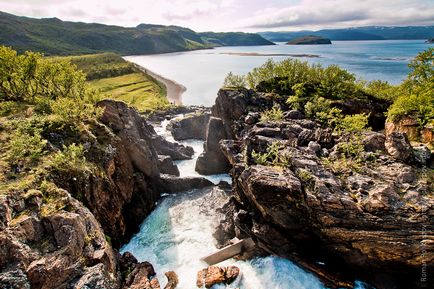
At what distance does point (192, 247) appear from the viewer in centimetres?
3766

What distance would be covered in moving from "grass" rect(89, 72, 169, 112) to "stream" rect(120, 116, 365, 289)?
234 ft

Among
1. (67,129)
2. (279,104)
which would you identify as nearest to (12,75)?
(67,129)

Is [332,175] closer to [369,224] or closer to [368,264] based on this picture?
[369,224]

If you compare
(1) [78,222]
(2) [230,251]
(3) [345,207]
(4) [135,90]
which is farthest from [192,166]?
(4) [135,90]

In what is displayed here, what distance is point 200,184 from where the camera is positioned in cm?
5462

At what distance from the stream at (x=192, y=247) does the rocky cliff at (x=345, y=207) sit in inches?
79.3

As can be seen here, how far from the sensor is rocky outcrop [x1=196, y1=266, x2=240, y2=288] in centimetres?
3011

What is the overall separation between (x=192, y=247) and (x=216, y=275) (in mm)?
7831

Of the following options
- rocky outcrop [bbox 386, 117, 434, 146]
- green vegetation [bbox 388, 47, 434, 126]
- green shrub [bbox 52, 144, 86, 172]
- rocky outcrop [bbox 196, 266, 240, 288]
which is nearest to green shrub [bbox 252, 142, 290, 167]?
rocky outcrop [bbox 196, 266, 240, 288]

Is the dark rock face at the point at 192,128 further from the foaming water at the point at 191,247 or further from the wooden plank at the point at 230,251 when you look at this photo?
the wooden plank at the point at 230,251

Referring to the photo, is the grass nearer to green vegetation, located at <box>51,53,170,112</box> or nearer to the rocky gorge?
green vegetation, located at <box>51,53,170,112</box>

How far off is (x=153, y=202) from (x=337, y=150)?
32216mm

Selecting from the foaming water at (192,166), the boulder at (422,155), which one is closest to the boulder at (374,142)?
the boulder at (422,155)

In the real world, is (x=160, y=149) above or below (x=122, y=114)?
below
